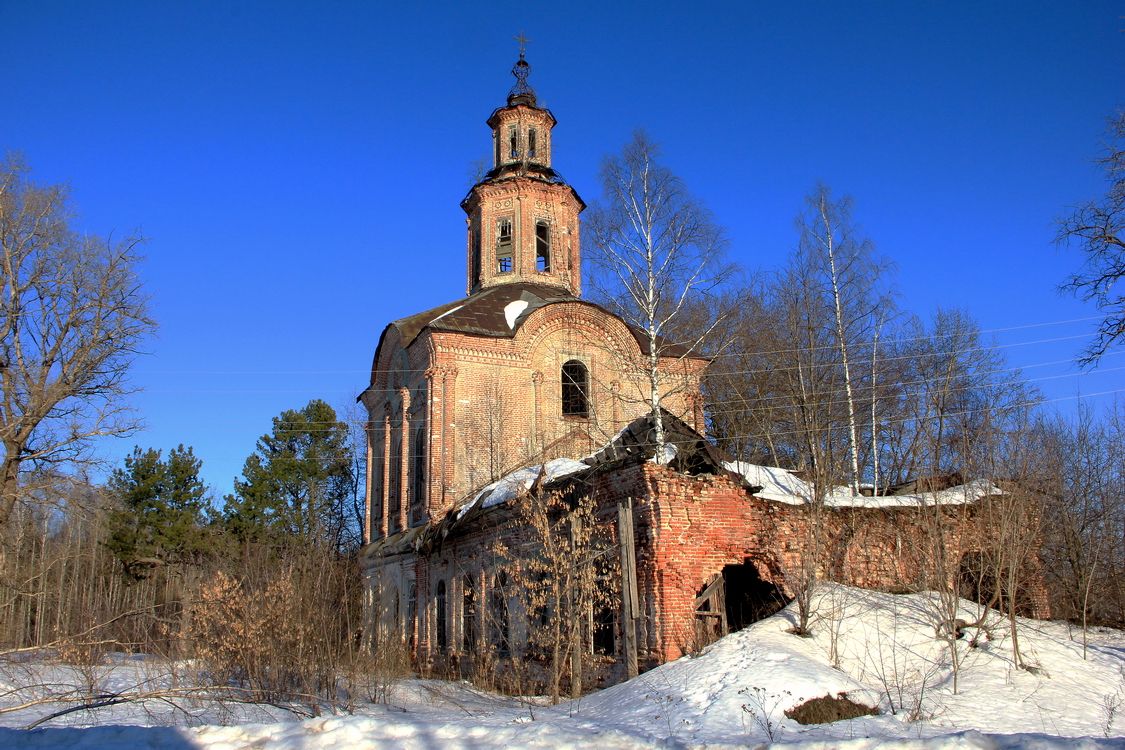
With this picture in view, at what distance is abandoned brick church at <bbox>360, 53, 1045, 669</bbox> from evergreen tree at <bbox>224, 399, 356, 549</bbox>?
957cm

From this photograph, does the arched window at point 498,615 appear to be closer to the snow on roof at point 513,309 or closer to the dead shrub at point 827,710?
the dead shrub at point 827,710

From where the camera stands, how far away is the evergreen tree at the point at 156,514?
32.2m

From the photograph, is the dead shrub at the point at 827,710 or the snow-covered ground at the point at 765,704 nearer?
the snow-covered ground at the point at 765,704

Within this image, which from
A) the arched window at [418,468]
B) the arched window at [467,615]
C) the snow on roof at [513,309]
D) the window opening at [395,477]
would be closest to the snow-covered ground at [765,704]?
the arched window at [467,615]

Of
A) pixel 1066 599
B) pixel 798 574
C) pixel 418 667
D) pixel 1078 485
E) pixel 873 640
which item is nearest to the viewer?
pixel 873 640

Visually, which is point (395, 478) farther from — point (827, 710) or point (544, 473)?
point (827, 710)

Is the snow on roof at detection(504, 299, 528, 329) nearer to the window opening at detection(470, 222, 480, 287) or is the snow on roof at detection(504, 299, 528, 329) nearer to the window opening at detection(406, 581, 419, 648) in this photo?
the window opening at detection(470, 222, 480, 287)

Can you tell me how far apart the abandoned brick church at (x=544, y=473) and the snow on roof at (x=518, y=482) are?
0.07 meters

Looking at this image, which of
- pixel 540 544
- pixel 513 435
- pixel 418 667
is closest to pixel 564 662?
pixel 540 544

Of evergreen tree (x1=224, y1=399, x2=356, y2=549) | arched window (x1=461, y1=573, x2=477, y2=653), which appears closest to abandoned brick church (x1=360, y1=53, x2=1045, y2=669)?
A: arched window (x1=461, y1=573, x2=477, y2=653)

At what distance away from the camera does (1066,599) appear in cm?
1620

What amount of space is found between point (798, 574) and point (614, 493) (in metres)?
3.02

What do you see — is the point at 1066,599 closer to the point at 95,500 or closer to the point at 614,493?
the point at 614,493

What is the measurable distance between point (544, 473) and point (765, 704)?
6596mm
